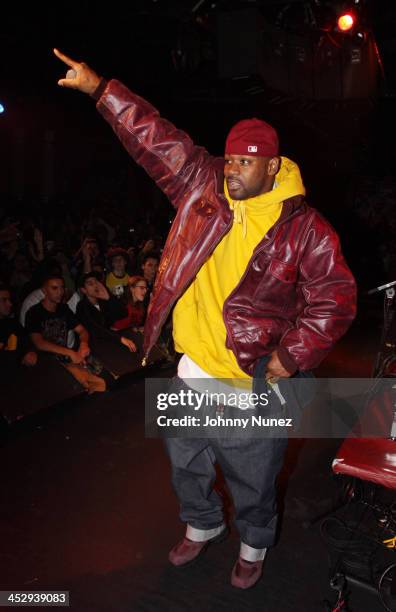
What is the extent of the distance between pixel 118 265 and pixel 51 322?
1774 mm

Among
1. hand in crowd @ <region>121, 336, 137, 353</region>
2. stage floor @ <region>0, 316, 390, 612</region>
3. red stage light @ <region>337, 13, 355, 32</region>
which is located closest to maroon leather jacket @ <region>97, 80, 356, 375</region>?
stage floor @ <region>0, 316, 390, 612</region>

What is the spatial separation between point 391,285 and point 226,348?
3.78 ft

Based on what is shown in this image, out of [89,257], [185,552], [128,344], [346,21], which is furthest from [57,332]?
[346,21]

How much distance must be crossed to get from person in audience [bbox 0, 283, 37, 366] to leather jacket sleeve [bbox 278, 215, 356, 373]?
2.94m

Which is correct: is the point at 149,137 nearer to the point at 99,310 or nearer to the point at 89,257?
the point at 99,310

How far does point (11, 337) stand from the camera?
458cm

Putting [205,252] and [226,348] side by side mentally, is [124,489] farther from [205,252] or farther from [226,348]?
[205,252]

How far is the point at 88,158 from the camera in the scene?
1516 cm

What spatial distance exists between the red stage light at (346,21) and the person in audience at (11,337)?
5.93 metres

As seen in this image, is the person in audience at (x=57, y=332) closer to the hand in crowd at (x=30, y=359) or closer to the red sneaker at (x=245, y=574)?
the hand in crowd at (x=30, y=359)

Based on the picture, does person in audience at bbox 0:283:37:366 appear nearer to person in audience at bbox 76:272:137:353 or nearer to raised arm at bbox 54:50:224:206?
person in audience at bbox 76:272:137:353

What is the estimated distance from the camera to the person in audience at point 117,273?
248 inches

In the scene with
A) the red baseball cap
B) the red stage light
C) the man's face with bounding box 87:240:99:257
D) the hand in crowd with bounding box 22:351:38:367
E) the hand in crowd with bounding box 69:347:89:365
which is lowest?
the hand in crowd with bounding box 69:347:89:365

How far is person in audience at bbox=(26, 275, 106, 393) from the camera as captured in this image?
4.75 metres
